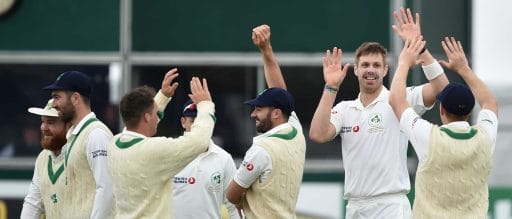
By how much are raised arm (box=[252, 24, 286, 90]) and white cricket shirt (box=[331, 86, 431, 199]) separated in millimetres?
521

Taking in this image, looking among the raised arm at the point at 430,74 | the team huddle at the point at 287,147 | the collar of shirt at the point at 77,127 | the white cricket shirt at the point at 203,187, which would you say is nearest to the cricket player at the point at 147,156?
the team huddle at the point at 287,147

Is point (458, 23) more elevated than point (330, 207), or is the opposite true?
point (458, 23)

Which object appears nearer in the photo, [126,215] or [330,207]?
[126,215]

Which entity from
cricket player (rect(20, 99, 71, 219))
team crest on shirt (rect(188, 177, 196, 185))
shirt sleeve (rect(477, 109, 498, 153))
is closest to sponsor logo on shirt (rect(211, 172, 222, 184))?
team crest on shirt (rect(188, 177, 196, 185))

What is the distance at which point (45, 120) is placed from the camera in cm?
1068

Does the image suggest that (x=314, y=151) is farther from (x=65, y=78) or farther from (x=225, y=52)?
(x=65, y=78)

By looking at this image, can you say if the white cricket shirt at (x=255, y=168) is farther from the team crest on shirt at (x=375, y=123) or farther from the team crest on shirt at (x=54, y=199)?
the team crest on shirt at (x=54, y=199)

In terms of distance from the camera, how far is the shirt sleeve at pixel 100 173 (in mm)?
10156

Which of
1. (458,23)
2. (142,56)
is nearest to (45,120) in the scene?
(142,56)

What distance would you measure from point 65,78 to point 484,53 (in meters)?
6.63

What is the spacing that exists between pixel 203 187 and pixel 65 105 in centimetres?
190

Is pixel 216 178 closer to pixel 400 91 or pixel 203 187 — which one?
pixel 203 187

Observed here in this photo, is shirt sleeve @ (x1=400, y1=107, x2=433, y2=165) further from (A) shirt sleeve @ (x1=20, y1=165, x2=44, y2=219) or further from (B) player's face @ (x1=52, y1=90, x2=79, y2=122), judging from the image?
(A) shirt sleeve @ (x1=20, y1=165, x2=44, y2=219)

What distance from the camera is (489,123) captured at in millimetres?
10062
